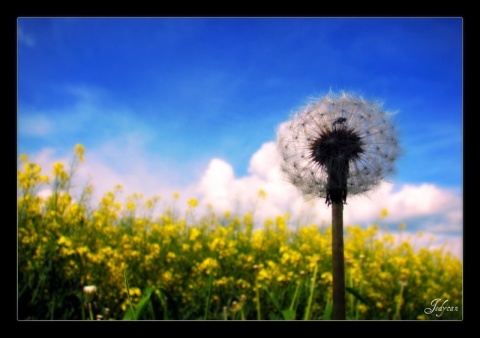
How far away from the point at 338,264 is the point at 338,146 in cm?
52

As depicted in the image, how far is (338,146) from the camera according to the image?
1.84 metres

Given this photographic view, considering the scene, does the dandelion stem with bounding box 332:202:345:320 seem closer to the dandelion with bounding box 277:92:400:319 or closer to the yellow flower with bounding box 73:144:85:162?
the dandelion with bounding box 277:92:400:319

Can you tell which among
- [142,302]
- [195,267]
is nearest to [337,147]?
[142,302]

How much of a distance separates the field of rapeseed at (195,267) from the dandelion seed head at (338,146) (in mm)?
799

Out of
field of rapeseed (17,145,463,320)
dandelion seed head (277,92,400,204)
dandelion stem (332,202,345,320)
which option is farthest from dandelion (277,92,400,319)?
field of rapeseed (17,145,463,320)

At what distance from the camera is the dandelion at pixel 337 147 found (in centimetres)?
185

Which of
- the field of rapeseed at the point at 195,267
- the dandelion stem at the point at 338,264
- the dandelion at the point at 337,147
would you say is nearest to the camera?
the dandelion stem at the point at 338,264

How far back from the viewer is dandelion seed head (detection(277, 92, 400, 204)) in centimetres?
185

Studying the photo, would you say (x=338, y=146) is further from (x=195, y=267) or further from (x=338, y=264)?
(x=195, y=267)

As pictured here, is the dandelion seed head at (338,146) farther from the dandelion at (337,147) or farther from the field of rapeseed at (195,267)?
the field of rapeseed at (195,267)

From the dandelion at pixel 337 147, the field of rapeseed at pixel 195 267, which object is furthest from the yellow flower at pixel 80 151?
the dandelion at pixel 337 147

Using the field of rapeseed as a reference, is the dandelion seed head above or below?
above
